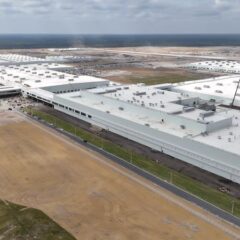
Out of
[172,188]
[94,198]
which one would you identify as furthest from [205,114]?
[94,198]

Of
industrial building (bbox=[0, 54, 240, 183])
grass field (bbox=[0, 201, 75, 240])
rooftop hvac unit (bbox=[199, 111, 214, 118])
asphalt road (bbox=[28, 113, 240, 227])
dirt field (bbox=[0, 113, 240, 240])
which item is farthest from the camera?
rooftop hvac unit (bbox=[199, 111, 214, 118])

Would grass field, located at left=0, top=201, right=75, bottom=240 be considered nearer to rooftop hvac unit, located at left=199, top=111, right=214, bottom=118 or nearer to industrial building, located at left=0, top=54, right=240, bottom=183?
industrial building, located at left=0, top=54, right=240, bottom=183

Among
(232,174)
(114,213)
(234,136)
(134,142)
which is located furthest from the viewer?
(134,142)

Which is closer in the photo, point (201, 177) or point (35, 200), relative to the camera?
point (35, 200)

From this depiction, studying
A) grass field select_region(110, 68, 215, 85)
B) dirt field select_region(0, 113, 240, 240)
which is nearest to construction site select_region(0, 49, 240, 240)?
dirt field select_region(0, 113, 240, 240)

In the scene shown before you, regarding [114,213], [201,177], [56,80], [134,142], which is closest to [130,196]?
[114,213]

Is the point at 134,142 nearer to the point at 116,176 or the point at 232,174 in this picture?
the point at 116,176

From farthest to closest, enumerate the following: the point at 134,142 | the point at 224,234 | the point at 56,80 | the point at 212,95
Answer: the point at 56,80
the point at 212,95
the point at 134,142
the point at 224,234

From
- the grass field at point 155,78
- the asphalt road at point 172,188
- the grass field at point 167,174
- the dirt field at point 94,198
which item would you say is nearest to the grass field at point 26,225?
the dirt field at point 94,198
